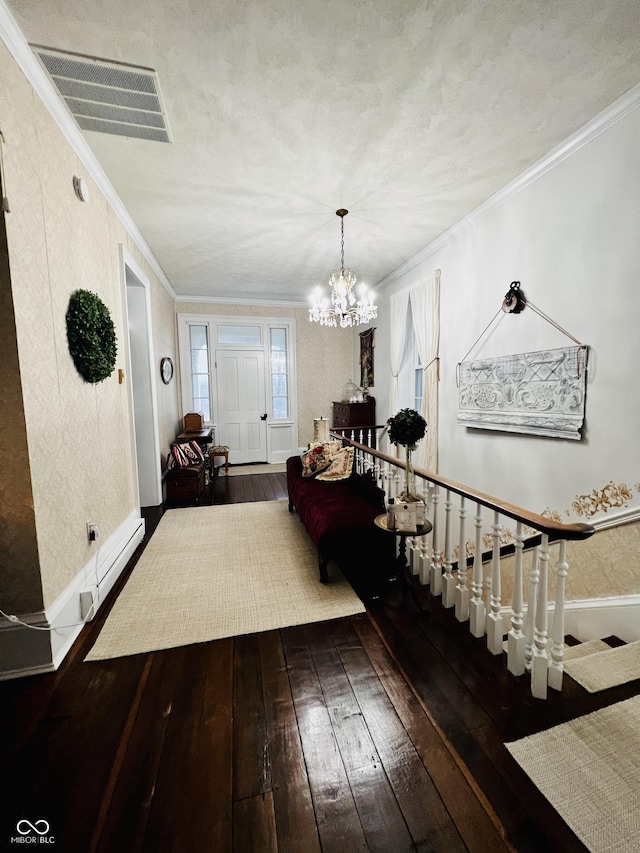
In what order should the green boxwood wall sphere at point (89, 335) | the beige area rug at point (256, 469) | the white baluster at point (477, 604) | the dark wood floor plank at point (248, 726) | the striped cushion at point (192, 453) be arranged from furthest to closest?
the beige area rug at point (256, 469) < the striped cushion at point (192, 453) < the green boxwood wall sphere at point (89, 335) < the white baluster at point (477, 604) < the dark wood floor plank at point (248, 726)

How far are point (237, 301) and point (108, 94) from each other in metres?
4.29

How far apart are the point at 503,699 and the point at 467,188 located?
354 centimetres

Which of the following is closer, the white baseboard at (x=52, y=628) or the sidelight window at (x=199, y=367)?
the white baseboard at (x=52, y=628)

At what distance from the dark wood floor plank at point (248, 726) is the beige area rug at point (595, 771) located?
956 millimetres

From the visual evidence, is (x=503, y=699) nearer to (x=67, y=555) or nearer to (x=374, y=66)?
(x=67, y=555)

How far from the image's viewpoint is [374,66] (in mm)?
1792

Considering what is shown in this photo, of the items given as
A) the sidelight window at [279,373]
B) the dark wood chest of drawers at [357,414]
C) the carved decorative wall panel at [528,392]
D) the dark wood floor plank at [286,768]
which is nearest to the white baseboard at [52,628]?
the dark wood floor plank at [286,768]

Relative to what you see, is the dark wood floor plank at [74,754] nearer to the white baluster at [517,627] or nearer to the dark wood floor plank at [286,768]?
the dark wood floor plank at [286,768]

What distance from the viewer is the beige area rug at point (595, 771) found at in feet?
3.51

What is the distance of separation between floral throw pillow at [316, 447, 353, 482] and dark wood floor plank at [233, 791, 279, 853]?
241cm

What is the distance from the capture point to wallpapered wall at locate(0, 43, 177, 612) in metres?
1.62

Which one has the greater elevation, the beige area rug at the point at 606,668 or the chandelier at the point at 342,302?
the chandelier at the point at 342,302

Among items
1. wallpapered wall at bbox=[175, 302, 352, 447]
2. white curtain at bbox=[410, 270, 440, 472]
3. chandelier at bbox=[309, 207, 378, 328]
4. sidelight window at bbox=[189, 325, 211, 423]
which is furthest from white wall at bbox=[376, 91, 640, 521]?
sidelight window at bbox=[189, 325, 211, 423]

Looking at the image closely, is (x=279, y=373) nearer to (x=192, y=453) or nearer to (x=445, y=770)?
(x=192, y=453)
